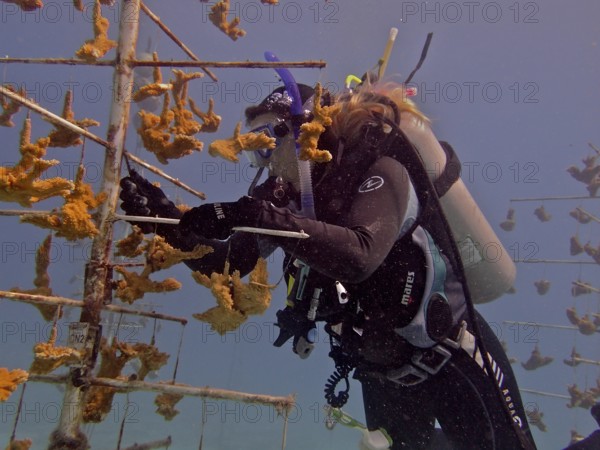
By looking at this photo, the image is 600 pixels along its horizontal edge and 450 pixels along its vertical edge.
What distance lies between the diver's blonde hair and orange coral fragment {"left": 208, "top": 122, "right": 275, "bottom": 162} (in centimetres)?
87

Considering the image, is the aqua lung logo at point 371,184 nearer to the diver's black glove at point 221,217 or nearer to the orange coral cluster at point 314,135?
the orange coral cluster at point 314,135

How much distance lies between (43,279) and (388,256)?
2613mm

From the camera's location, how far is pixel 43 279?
3367mm

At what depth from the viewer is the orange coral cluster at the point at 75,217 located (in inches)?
111

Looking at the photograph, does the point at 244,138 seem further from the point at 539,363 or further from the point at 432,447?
the point at 539,363

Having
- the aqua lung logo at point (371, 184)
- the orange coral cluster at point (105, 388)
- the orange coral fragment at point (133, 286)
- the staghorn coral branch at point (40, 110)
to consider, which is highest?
the staghorn coral branch at point (40, 110)

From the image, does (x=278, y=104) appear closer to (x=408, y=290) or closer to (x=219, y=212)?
(x=219, y=212)

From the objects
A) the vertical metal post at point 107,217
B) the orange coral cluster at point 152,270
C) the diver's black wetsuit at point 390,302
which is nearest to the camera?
the vertical metal post at point 107,217

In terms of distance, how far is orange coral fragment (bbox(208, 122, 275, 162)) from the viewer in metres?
2.87

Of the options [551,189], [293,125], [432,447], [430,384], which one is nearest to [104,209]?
[293,125]

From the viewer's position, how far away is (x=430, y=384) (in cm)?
415

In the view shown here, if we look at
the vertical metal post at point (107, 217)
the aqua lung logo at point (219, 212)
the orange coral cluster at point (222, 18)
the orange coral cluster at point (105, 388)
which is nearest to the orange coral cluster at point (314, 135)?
the aqua lung logo at point (219, 212)

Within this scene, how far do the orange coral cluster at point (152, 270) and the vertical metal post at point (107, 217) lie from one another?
121 mm

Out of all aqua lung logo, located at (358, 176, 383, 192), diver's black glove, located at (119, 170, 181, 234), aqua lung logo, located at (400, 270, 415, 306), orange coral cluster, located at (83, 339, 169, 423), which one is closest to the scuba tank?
aqua lung logo, located at (400, 270, 415, 306)
